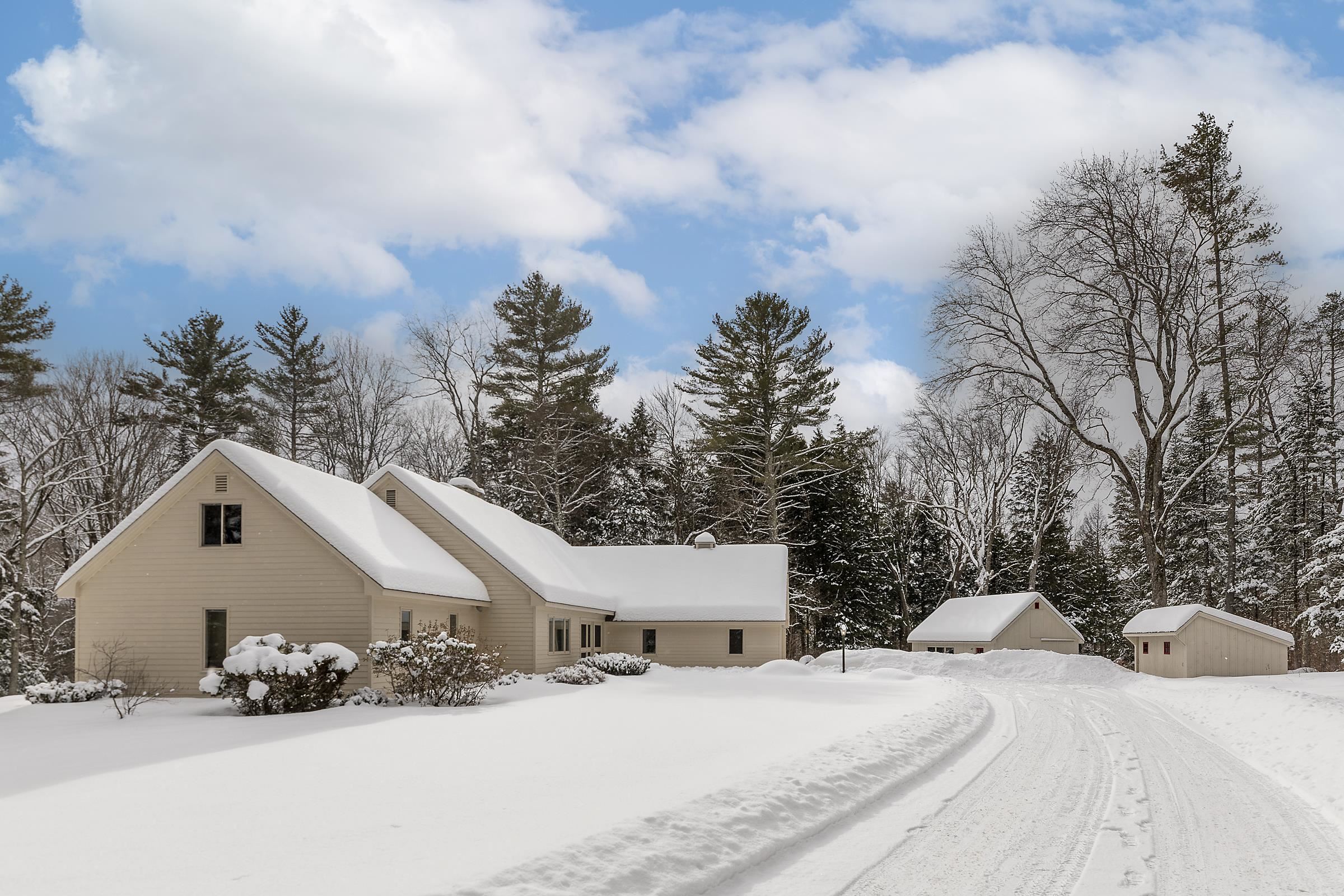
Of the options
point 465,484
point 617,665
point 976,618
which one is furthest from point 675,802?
point 976,618

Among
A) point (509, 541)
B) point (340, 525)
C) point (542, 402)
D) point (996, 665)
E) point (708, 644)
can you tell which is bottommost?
point (996, 665)

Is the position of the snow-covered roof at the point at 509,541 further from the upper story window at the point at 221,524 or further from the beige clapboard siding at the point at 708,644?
the upper story window at the point at 221,524

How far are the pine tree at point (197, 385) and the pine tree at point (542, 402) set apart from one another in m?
10.5

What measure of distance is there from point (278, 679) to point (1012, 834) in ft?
42.1

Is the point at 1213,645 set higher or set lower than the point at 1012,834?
lower

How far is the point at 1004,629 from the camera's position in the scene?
39719 millimetres

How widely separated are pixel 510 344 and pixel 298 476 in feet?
74.2

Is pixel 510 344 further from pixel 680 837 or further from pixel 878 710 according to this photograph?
pixel 680 837

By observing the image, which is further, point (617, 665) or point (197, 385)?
point (197, 385)

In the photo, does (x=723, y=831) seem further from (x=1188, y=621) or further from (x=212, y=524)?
(x=1188, y=621)

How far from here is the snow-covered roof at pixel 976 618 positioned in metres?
40.0

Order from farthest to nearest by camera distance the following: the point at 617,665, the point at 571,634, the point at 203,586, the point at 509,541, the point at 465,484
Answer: the point at 465,484
the point at 571,634
the point at 509,541
the point at 617,665
the point at 203,586

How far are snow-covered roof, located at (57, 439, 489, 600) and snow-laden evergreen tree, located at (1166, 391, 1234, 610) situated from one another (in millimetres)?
37712

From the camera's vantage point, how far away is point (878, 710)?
16.7 meters
